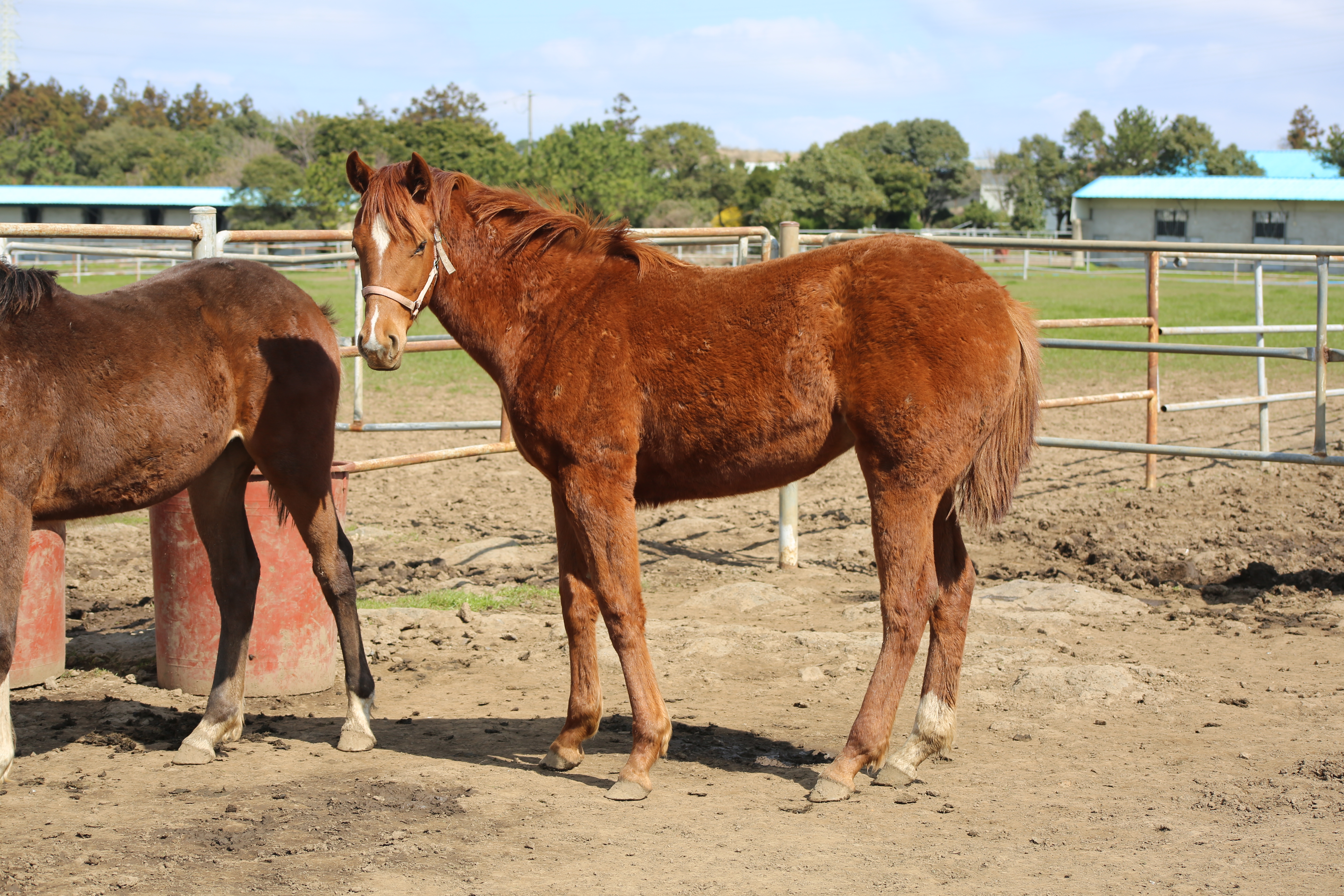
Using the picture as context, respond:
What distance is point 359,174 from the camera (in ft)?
12.4

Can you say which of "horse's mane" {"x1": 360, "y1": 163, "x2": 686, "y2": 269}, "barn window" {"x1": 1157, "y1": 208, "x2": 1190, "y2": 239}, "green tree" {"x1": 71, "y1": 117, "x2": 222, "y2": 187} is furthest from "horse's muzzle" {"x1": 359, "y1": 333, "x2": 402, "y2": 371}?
"green tree" {"x1": 71, "y1": 117, "x2": 222, "y2": 187}

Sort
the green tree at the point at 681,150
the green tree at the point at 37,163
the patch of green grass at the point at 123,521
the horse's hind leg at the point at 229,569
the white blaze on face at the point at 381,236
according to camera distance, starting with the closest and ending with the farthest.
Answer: the white blaze on face at the point at 381,236 < the horse's hind leg at the point at 229,569 < the patch of green grass at the point at 123,521 < the green tree at the point at 37,163 < the green tree at the point at 681,150

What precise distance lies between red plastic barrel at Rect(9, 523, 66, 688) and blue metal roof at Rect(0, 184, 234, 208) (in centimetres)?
4855

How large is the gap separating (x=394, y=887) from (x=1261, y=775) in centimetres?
288

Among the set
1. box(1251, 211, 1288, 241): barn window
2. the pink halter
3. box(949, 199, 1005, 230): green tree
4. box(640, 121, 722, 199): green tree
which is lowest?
the pink halter

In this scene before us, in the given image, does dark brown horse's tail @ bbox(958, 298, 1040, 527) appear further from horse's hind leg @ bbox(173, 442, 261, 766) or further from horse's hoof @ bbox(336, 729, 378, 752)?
horse's hind leg @ bbox(173, 442, 261, 766)

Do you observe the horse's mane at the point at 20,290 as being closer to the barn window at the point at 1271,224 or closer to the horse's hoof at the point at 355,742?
the horse's hoof at the point at 355,742

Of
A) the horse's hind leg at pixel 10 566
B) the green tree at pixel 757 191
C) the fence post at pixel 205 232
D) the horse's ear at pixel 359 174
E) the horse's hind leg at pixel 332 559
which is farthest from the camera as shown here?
the green tree at pixel 757 191

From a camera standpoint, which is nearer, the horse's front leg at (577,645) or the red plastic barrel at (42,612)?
the horse's front leg at (577,645)

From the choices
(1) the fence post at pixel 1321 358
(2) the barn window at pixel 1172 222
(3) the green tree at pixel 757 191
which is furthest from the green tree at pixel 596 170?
(1) the fence post at pixel 1321 358

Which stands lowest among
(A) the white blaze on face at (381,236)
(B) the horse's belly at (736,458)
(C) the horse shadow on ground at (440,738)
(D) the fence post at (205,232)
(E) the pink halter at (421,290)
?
(C) the horse shadow on ground at (440,738)

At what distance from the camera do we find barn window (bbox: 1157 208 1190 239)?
158ft

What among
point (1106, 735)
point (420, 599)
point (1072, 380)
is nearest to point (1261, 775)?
point (1106, 735)

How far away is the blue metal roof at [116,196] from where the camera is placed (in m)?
52.1
